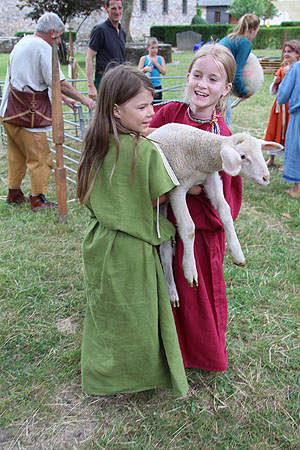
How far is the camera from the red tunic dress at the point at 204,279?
6.39 feet

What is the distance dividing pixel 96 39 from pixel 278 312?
3.93m

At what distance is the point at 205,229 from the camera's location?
200cm

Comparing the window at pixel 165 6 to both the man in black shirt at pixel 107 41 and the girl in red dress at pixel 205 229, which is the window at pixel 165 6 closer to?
→ the man in black shirt at pixel 107 41

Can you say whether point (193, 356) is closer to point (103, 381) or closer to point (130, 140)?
point (103, 381)

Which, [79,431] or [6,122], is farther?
[6,122]

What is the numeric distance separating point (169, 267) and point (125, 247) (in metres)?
0.26

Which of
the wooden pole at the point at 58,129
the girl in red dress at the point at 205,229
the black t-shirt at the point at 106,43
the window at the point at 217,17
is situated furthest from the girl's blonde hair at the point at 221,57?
the window at the point at 217,17

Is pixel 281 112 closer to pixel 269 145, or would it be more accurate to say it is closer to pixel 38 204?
pixel 38 204

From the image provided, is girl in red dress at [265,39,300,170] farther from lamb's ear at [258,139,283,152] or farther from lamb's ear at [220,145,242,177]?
lamb's ear at [220,145,242,177]

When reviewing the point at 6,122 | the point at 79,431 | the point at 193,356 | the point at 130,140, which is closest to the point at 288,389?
the point at 193,356

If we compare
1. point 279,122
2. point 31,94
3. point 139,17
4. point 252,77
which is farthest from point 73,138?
point 139,17

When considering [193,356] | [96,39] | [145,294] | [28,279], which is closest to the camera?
[145,294]

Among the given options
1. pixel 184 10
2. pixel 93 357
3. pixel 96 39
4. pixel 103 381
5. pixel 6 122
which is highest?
pixel 184 10

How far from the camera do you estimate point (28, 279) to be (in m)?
3.22
